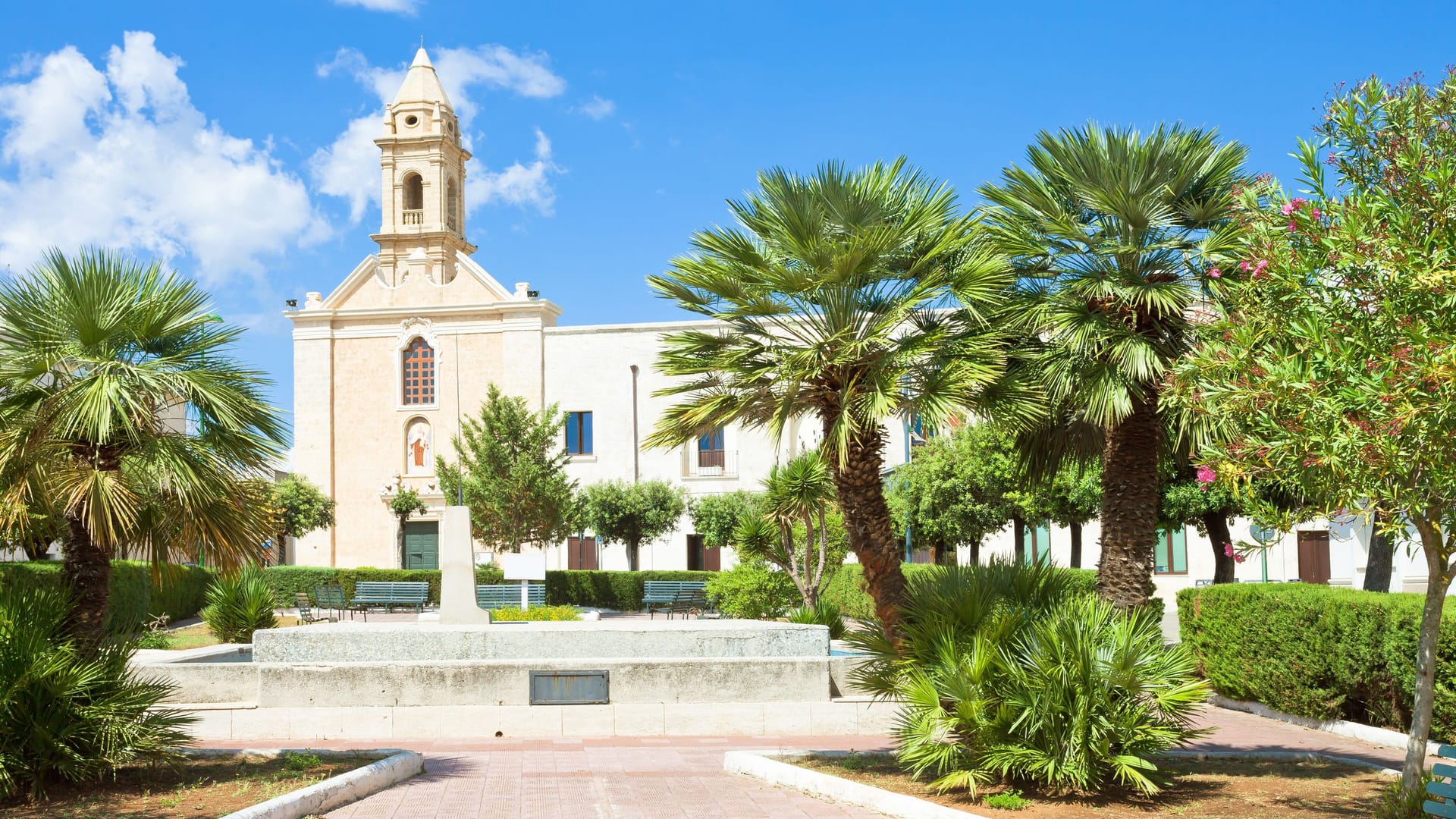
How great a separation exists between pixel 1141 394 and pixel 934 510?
19381 millimetres

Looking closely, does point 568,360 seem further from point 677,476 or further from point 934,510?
point 934,510

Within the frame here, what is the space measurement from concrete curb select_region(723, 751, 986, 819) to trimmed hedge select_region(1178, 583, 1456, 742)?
544 centimetres

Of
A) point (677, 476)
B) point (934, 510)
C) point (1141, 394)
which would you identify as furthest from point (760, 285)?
point (677, 476)

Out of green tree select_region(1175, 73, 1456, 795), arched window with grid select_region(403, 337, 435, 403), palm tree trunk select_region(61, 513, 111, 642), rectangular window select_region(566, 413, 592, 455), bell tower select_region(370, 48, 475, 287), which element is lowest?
palm tree trunk select_region(61, 513, 111, 642)

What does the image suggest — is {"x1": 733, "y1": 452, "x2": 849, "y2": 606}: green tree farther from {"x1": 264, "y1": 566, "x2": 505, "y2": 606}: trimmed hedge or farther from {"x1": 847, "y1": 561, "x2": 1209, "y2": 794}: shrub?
{"x1": 264, "y1": 566, "x2": 505, "y2": 606}: trimmed hedge

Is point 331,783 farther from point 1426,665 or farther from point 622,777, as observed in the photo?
point 1426,665

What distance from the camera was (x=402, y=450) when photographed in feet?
147

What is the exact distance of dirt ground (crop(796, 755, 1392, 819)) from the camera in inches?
325

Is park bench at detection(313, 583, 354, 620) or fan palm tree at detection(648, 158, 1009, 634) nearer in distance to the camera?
fan palm tree at detection(648, 158, 1009, 634)

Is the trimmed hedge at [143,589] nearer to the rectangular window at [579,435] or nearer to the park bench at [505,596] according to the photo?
the park bench at [505,596]

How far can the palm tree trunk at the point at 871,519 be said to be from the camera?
10703 mm

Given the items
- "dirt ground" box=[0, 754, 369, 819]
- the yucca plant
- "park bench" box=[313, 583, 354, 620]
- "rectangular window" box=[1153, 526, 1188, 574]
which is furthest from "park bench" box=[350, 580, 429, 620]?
"rectangular window" box=[1153, 526, 1188, 574]

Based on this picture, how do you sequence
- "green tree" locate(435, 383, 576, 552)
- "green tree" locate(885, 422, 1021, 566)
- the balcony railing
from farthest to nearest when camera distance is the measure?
the balcony railing < "green tree" locate(435, 383, 576, 552) < "green tree" locate(885, 422, 1021, 566)

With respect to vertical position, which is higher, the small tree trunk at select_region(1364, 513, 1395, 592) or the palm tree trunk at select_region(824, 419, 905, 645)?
the palm tree trunk at select_region(824, 419, 905, 645)
